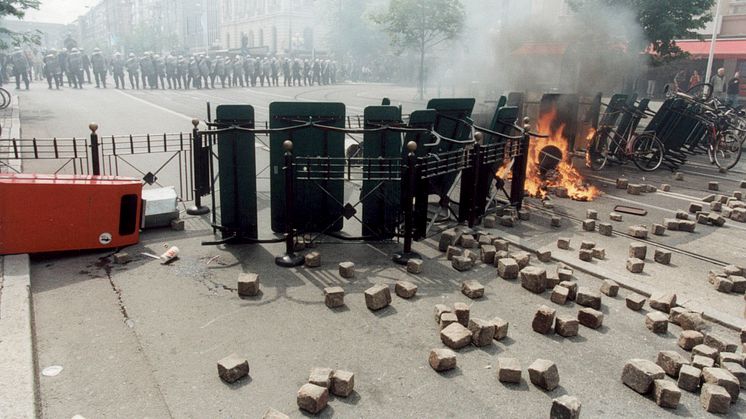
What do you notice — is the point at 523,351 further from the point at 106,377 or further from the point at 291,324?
the point at 106,377

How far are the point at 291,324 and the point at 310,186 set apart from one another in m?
2.76

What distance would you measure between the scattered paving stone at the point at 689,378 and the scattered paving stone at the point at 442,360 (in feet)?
5.48

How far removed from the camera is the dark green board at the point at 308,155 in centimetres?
691

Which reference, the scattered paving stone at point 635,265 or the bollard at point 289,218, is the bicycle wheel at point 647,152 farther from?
the bollard at point 289,218

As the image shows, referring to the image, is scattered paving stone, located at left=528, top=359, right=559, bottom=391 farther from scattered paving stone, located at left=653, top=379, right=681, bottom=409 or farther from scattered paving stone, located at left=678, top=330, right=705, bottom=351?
scattered paving stone, located at left=678, top=330, right=705, bottom=351

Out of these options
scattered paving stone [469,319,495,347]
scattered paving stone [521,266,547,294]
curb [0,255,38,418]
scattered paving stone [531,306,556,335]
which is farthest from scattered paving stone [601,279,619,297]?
curb [0,255,38,418]

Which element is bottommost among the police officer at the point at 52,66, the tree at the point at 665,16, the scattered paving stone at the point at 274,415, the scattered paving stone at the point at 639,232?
the scattered paving stone at the point at 274,415

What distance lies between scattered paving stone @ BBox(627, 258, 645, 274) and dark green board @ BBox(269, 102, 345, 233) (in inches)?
140

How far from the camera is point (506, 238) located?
25.0 ft

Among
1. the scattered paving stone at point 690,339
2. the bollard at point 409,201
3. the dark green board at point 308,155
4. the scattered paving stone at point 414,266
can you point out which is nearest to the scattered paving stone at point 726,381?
the scattered paving stone at point 690,339

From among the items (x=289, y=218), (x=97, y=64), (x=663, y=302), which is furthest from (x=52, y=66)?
(x=663, y=302)

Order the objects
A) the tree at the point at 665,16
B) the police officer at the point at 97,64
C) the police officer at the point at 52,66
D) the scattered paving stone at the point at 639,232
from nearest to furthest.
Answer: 1. the scattered paving stone at the point at 639,232
2. the tree at the point at 665,16
3. the police officer at the point at 52,66
4. the police officer at the point at 97,64

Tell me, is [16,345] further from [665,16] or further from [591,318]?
[665,16]

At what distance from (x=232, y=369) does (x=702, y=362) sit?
3.57 m
